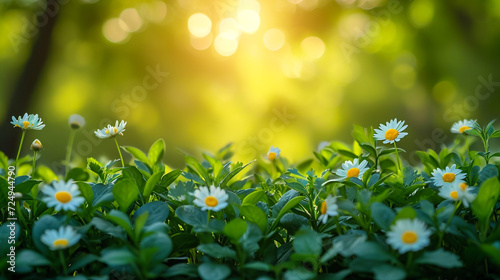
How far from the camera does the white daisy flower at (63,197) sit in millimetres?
867

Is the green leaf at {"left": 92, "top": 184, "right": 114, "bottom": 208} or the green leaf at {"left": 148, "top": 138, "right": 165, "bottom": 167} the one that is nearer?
the green leaf at {"left": 92, "top": 184, "right": 114, "bottom": 208}

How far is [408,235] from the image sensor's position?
80 centimetres

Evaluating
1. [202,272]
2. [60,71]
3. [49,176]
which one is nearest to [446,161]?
[202,272]

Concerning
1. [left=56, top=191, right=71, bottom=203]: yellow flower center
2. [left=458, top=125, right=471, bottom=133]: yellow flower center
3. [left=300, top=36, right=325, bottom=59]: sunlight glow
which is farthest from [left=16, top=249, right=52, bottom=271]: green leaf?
[left=300, top=36, right=325, bottom=59]: sunlight glow

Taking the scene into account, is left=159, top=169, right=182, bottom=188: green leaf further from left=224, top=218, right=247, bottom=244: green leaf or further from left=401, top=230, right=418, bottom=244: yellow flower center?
left=401, top=230, right=418, bottom=244: yellow flower center

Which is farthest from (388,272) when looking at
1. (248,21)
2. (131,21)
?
(131,21)

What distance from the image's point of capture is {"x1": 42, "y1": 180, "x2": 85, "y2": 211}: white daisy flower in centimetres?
87

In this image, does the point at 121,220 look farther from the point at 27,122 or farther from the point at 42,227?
the point at 27,122

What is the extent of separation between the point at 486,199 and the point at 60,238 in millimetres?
850

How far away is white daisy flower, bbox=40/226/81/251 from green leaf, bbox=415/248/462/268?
646 mm

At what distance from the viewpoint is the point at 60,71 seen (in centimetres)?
694

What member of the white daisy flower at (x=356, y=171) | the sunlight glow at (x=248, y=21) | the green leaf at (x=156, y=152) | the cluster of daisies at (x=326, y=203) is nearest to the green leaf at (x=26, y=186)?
the cluster of daisies at (x=326, y=203)

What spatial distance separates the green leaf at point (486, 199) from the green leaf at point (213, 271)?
513mm

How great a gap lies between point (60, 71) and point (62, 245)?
22.2 feet
